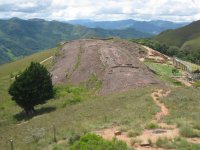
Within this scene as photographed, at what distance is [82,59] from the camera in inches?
2901

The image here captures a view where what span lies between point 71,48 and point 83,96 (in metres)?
35.7

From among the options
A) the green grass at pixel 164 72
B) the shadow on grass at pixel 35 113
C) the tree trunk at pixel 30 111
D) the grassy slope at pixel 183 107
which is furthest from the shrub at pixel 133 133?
the green grass at pixel 164 72

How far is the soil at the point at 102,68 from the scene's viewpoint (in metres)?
57.3

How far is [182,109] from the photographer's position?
32.2m

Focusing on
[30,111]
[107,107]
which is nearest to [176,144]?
[107,107]

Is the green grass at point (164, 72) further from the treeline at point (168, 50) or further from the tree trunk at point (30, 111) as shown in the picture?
the treeline at point (168, 50)

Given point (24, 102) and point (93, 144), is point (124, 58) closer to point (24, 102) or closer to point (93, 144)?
point (24, 102)

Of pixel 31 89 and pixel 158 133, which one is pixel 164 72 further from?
pixel 158 133

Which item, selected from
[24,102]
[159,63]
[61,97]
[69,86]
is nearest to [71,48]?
[159,63]

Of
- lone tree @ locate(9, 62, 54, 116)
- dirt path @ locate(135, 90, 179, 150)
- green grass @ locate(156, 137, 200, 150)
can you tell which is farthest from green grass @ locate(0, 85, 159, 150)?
green grass @ locate(156, 137, 200, 150)

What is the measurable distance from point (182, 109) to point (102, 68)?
113 ft

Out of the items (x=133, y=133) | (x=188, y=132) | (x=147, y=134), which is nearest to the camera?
(x=188, y=132)

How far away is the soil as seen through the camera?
57344 mm

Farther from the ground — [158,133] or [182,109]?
[158,133]
